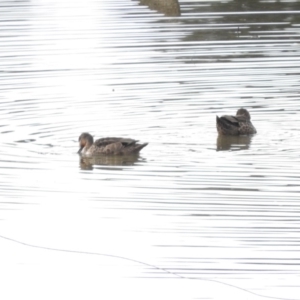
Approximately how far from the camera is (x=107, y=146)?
1368 cm

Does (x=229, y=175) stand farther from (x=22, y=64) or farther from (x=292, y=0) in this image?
(x=292, y=0)

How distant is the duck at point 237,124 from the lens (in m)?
14.2

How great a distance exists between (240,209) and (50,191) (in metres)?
1.86

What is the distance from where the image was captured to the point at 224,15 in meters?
23.1

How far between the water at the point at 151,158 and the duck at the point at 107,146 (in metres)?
0.10

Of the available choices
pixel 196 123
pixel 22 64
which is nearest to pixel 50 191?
pixel 196 123

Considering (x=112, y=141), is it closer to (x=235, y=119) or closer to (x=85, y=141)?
(x=85, y=141)

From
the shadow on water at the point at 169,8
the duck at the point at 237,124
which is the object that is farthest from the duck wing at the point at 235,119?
the shadow on water at the point at 169,8

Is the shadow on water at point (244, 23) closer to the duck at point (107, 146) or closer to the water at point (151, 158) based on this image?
the water at point (151, 158)

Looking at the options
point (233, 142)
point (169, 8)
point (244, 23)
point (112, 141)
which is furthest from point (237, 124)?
point (169, 8)

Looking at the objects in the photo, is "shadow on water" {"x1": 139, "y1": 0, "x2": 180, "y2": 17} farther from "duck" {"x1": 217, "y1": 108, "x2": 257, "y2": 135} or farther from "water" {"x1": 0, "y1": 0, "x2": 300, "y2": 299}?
"duck" {"x1": 217, "y1": 108, "x2": 257, "y2": 135}

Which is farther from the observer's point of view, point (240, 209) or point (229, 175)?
point (229, 175)

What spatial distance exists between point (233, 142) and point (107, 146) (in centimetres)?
147

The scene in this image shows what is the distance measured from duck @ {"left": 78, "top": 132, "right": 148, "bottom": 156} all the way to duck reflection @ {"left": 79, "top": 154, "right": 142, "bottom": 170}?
0.05 metres
